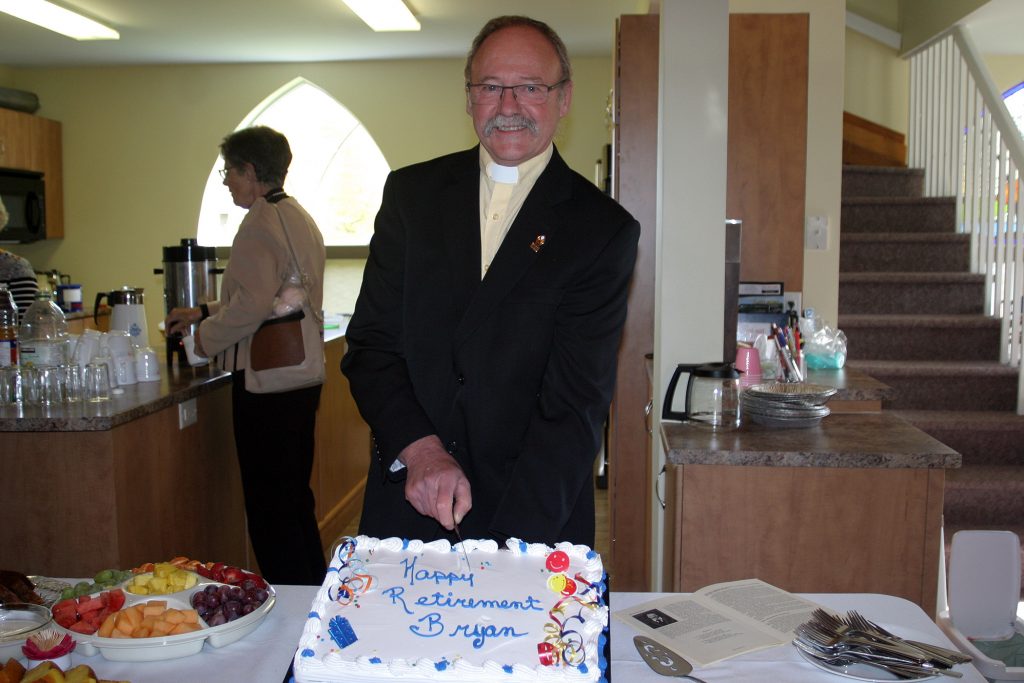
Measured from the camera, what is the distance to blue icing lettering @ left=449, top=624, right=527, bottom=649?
3.53 ft

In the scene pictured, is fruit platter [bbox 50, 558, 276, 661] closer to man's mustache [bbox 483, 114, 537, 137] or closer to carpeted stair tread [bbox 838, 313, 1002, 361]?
man's mustache [bbox 483, 114, 537, 137]

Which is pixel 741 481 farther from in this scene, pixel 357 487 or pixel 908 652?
pixel 357 487

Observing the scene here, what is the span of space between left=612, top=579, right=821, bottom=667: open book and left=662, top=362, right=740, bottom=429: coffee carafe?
963mm

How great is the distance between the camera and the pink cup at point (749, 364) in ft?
9.86

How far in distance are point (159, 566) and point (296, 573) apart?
1898mm

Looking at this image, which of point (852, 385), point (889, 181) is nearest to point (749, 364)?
point (852, 385)

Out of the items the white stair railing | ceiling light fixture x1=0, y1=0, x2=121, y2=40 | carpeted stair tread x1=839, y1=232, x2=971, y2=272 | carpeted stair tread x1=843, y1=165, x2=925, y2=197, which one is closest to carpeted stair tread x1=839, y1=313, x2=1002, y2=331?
the white stair railing

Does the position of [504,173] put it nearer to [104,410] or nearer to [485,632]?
[485,632]

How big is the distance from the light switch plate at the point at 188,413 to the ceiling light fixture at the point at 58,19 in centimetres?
347

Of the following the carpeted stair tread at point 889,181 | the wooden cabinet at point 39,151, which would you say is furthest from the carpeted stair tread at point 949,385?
→ the wooden cabinet at point 39,151

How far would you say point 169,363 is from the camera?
341cm

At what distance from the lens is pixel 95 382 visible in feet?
9.00

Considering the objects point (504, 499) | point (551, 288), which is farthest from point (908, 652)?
point (551, 288)

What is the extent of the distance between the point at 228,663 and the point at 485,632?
0.38m
